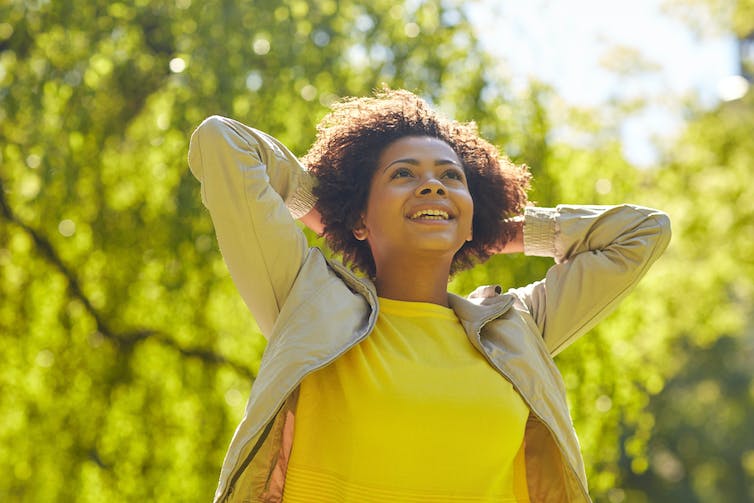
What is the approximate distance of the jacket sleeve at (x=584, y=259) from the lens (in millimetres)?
2326

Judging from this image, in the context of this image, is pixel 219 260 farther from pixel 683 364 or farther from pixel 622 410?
pixel 683 364

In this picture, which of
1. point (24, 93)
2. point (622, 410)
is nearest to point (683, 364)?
point (622, 410)

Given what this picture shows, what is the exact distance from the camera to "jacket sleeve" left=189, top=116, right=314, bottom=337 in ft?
6.66

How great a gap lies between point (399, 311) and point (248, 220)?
1.22ft

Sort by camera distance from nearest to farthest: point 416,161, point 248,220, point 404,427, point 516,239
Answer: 1. point 404,427
2. point 248,220
3. point 416,161
4. point 516,239

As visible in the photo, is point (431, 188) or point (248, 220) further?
point (431, 188)

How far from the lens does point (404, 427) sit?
1.92m

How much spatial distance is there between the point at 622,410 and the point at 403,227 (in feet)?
12.9

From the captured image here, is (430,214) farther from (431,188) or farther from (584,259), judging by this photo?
(584,259)

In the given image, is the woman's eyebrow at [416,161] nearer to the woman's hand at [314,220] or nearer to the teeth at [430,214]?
the teeth at [430,214]

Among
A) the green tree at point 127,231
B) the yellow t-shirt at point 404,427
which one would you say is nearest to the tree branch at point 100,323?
the green tree at point 127,231

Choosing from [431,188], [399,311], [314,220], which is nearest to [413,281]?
[399,311]

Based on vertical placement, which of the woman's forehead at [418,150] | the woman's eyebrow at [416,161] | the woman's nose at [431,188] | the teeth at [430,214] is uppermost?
the woman's forehead at [418,150]

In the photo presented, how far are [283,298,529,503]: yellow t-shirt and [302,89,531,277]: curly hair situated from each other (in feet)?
1.37
